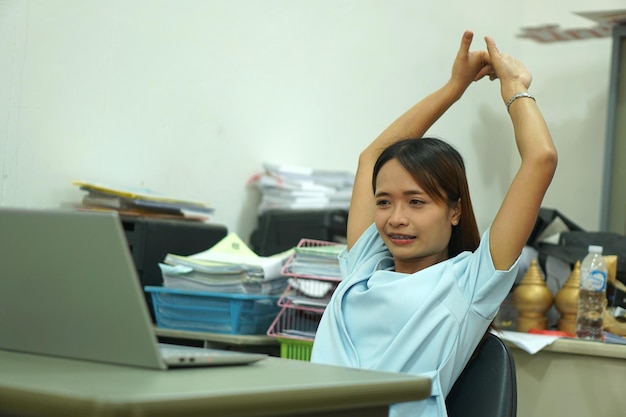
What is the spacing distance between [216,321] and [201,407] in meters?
1.61

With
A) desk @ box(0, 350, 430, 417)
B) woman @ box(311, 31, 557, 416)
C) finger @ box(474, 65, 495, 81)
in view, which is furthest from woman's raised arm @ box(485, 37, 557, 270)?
desk @ box(0, 350, 430, 417)

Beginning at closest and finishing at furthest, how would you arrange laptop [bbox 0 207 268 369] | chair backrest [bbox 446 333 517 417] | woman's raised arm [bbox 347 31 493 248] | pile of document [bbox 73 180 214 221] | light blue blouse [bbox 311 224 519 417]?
1. laptop [bbox 0 207 268 369]
2. chair backrest [bbox 446 333 517 417]
3. light blue blouse [bbox 311 224 519 417]
4. woman's raised arm [bbox 347 31 493 248]
5. pile of document [bbox 73 180 214 221]

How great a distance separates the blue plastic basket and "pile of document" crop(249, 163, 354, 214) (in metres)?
0.59

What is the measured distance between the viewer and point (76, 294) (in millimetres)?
872

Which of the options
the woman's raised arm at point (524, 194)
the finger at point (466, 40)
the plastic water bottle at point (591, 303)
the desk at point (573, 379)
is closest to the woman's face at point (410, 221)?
the woman's raised arm at point (524, 194)

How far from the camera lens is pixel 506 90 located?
1.70 meters

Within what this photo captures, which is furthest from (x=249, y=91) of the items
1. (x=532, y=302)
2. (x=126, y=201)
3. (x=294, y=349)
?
(x=532, y=302)

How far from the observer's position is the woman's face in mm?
1612

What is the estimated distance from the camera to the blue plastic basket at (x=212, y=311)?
2258mm

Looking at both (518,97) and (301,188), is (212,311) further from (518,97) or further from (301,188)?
(518,97)

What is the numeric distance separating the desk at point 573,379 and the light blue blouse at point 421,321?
2.51ft

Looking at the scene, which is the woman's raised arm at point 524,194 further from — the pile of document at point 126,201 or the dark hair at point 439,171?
the pile of document at point 126,201

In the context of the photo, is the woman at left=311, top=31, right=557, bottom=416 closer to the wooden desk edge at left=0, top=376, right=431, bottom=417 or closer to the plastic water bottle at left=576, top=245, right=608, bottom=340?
the wooden desk edge at left=0, top=376, right=431, bottom=417

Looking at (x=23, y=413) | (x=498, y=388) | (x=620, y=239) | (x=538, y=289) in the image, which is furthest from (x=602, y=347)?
(x=23, y=413)
